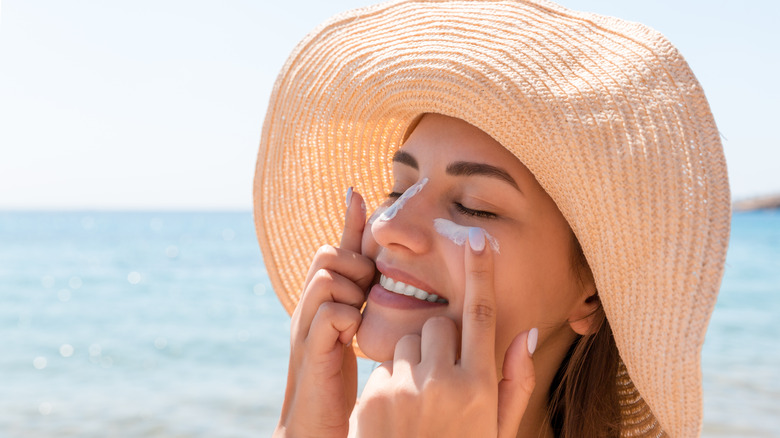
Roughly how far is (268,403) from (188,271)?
15198 millimetres

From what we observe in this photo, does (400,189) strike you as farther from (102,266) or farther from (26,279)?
(102,266)

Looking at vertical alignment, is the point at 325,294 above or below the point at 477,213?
below

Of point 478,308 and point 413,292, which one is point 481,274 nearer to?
point 478,308

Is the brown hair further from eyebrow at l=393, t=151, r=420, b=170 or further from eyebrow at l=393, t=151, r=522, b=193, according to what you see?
eyebrow at l=393, t=151, r=420, b=170

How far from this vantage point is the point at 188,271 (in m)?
21.1

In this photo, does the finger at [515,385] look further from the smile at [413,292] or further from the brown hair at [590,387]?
the brown hair at [590,387]

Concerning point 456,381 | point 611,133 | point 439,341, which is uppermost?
point 611,133

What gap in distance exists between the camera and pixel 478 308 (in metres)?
1.62

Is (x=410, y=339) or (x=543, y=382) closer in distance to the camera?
(x=410, y=339)

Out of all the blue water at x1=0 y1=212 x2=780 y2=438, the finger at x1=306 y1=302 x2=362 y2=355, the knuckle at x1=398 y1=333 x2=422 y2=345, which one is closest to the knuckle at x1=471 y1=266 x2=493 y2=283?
the knuckle at x1=398 y1=333 x2=422 y2=345

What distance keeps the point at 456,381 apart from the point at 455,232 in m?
0.43

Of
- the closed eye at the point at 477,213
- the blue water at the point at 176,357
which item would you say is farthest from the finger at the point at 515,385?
the blue water at the point at 176,357

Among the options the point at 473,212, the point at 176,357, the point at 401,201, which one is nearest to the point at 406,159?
the point at 401,201

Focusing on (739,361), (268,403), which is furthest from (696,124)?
(739,361)
